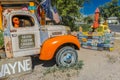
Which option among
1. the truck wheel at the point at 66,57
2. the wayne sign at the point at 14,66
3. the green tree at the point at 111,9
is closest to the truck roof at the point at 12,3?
the truck wheel at the point at 66,57

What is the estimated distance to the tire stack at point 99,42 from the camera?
10.2 m

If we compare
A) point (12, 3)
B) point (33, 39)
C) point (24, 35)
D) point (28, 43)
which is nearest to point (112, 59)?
point (33, 39)

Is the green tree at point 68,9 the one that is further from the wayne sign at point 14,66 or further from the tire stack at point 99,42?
the wayne sign at point 14,66

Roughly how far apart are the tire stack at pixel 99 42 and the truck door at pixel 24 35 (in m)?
4.74

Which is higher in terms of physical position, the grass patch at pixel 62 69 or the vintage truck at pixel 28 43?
the vintage truck at pixel 28 43

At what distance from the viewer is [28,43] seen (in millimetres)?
6312

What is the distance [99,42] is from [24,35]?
5300 mm

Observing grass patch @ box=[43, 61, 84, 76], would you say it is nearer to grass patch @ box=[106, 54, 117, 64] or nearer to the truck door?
the truck door

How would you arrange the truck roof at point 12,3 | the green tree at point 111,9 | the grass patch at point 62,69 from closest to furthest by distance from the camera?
the grass patch at point 62,69 < the truck roof at point 12,3 < the green tree at point 111,9

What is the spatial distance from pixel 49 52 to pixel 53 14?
6354mm

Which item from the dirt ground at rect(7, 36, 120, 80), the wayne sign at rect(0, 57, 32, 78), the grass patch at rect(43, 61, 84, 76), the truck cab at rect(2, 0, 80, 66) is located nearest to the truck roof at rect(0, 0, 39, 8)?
the dirt ground at rect(7, 36, 120, 80)

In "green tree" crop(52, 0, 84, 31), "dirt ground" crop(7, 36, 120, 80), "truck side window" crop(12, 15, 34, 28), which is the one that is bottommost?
"dirt ground" crop(7, 36, 120, 80)

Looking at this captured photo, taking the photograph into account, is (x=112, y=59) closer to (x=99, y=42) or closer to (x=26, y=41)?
(x=99, y=42)

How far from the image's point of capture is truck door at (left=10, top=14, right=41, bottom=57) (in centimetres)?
605
